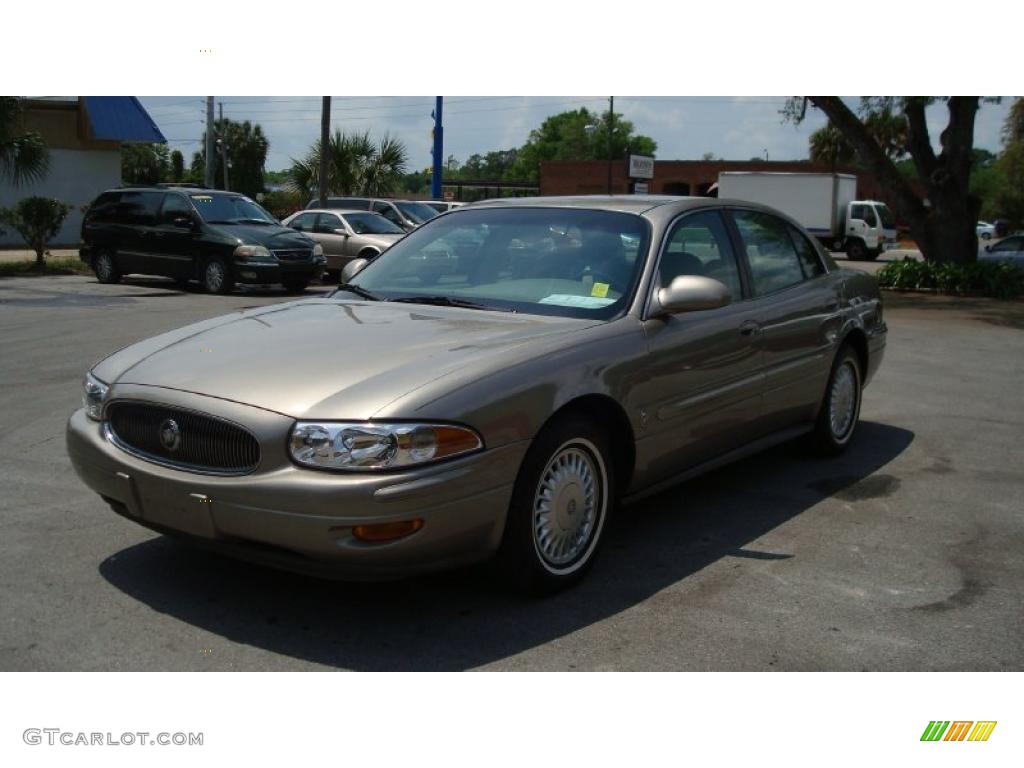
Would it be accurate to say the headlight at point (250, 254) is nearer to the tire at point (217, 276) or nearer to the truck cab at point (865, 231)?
the tire at point (217, 276)

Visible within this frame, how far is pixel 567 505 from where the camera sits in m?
4.33

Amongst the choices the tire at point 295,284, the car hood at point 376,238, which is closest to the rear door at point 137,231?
the tire at point 295,284

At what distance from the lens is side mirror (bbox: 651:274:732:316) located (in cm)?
475

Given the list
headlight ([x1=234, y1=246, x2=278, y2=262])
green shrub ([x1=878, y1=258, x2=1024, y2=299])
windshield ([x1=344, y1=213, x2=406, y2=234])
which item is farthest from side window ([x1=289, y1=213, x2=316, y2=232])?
green shrub ([x1=878, y1=258, x2=1024, y2=299])

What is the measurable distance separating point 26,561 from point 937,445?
5652mm

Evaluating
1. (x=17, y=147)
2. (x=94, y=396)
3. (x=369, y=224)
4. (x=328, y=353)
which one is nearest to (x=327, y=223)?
(x=369, y=224)

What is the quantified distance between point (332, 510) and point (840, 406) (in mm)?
4198

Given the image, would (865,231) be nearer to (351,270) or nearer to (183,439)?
(351,270)

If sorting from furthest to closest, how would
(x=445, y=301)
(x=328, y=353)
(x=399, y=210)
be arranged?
(x=399, y=210) < (x=445, y=301) < (x=328, y=353)

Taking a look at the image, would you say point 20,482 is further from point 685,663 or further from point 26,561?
point 685,663

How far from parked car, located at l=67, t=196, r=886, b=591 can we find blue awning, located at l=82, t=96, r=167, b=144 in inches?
1060

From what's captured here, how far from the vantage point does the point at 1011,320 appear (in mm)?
16375

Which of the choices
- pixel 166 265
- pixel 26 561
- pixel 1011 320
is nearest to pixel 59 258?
pixel 166 265
